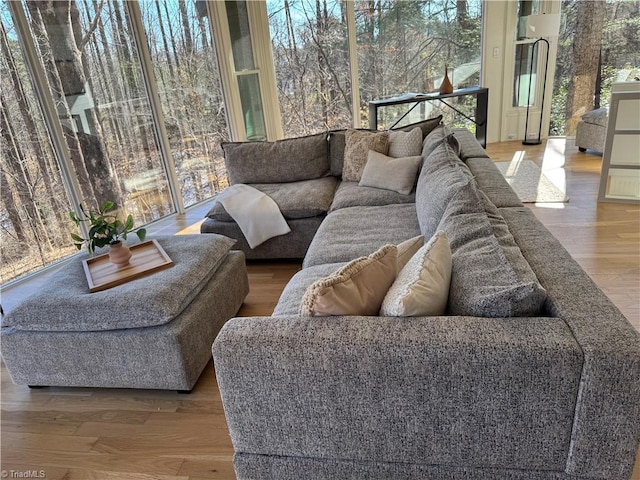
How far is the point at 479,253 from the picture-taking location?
4.43 ft

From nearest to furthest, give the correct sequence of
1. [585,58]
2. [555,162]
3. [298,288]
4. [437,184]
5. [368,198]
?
[298,288] < [437,184] < [368,198] < [555,162] < [585,58]

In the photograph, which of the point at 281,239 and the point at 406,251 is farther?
the point at 281,239

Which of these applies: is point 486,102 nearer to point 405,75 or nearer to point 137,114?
point 405,75

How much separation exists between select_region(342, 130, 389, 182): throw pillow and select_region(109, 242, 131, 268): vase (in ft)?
5.71

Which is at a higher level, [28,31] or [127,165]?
[28,31]

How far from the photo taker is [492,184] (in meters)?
2.34

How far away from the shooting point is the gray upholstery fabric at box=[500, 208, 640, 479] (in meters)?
0.98

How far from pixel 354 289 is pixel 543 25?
16.9ft

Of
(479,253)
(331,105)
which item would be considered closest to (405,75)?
(331,105)

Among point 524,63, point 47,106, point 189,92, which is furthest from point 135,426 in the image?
point 524,63

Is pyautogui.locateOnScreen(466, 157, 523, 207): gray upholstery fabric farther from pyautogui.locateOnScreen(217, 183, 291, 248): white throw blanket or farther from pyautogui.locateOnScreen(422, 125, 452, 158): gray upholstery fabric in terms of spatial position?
pyautogui.locateOnScreen(217, 183, 291, 248): white throw blanket

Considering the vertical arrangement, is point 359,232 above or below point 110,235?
below

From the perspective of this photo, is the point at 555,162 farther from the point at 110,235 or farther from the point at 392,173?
the point at 110,235

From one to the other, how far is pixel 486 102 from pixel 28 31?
15.1 feet
